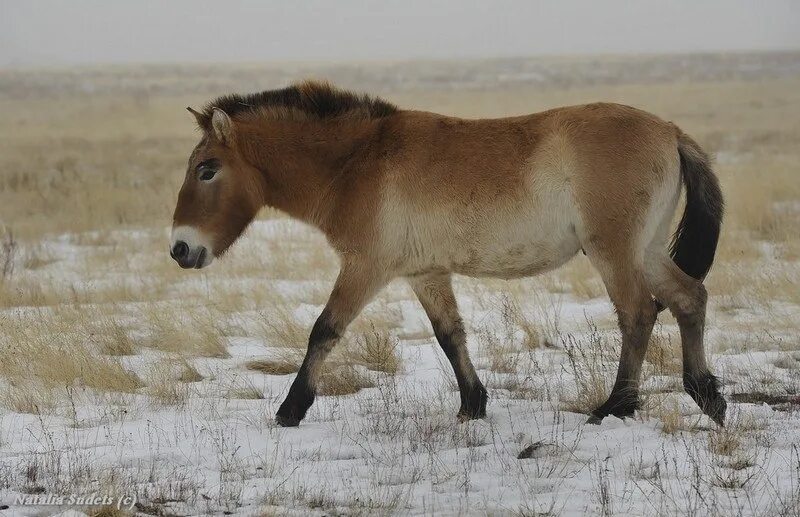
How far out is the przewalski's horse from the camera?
5500 mm

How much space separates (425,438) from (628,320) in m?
1.52

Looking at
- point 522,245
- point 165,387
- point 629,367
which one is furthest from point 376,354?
point 629,367

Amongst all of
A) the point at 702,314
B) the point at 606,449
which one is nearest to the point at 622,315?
the point at 702,314

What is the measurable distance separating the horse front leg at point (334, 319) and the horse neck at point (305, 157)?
1.65 feet

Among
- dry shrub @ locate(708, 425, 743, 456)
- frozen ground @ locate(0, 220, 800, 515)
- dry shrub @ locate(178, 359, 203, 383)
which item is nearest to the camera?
frozen ground @ locate(0, 220, 800, 515)

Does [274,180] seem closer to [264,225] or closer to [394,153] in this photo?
[394,153]

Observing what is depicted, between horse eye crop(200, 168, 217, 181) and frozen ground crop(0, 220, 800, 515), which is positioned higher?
horse eye crop(200, 168, 217, 181)

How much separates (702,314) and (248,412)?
308 cm

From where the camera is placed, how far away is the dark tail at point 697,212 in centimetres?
567

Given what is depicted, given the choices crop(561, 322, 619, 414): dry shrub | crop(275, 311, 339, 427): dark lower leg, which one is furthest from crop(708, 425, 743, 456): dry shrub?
crop(275, 311, 339, 427): dark lower leg

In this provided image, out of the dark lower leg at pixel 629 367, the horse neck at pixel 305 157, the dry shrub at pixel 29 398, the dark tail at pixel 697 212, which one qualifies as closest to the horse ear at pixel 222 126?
the horse neck at pixel 305 157

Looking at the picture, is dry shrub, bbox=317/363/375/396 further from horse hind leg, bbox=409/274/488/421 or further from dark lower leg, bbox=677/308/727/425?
dark lower leg, bbox=677/308/727/425

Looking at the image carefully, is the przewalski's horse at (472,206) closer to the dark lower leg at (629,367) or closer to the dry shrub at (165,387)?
the dark lower leg at (629,367)

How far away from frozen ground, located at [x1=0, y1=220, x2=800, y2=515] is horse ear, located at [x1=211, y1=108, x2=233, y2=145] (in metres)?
1.83
